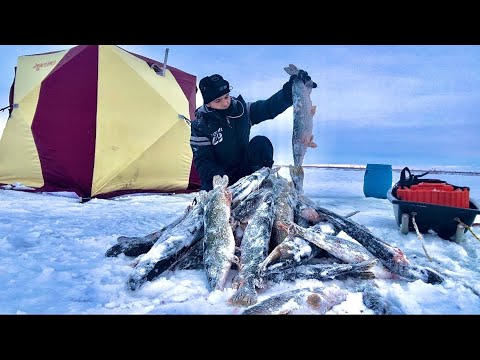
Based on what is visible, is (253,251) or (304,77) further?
(304,77)

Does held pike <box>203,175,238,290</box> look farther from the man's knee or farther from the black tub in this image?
the black tub

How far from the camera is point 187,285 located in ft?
9.78

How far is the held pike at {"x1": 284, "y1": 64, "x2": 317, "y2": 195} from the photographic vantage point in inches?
179

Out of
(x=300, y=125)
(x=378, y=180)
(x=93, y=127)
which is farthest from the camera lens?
(x=378, y=180)

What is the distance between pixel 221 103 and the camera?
5.22m

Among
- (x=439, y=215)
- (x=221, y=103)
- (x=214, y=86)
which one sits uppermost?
(x=214, y=86)

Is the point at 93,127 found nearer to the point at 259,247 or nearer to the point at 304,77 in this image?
the point at 304,77

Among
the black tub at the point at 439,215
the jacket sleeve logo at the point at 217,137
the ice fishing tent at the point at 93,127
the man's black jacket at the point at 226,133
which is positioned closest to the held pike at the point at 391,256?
the black tub at the point at 439,215

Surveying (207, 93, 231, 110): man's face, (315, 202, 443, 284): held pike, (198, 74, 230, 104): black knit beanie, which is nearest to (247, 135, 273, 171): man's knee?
(207, 93, 231, 110): man's face

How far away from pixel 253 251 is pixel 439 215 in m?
2.86

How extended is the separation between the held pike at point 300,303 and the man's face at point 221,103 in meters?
3.19

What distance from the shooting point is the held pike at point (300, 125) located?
4.55 meters

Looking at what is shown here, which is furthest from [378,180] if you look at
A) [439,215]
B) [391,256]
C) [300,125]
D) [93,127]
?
[93,127]
